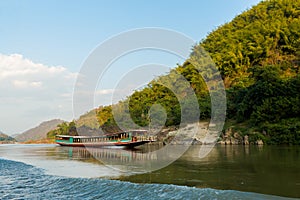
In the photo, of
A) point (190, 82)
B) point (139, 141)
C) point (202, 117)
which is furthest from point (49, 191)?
point (190, 82)

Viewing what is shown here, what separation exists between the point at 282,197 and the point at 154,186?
282cm

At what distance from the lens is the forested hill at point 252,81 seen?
25.4m

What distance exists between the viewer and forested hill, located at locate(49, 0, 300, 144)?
25422 mm

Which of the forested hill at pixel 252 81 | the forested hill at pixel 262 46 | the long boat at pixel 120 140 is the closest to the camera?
the forested hill at pixel 252 81

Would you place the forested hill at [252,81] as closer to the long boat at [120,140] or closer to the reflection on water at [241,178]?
the long boat at [120,140]

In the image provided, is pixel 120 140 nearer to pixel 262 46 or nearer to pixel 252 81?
pixel 252 81

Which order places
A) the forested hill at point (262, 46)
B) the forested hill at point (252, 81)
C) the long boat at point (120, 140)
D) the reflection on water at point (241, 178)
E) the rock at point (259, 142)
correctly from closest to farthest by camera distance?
Answer: 1. the reflection on water at point (241, 178)
2. the rock at point (259, 142)
3. the forested hill at point (252, 81)
4. the long boat at point (120, 140)
5. the forested hill at point (262, 46)

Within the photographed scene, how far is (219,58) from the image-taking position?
151 ft

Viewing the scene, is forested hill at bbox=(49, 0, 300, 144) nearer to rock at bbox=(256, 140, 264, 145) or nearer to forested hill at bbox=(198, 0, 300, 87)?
forested hill at bbox=(198, 0, 300, 87)

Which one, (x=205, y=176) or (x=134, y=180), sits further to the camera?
(x=205, y=176)

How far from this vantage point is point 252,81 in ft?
113

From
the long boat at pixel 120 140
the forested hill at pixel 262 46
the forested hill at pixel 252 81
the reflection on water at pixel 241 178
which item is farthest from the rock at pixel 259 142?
the reflection on water at pixel 241 178

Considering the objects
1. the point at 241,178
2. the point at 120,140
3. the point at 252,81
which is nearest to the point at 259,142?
the point at 252,81

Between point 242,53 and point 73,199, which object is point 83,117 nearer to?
point 242,53
